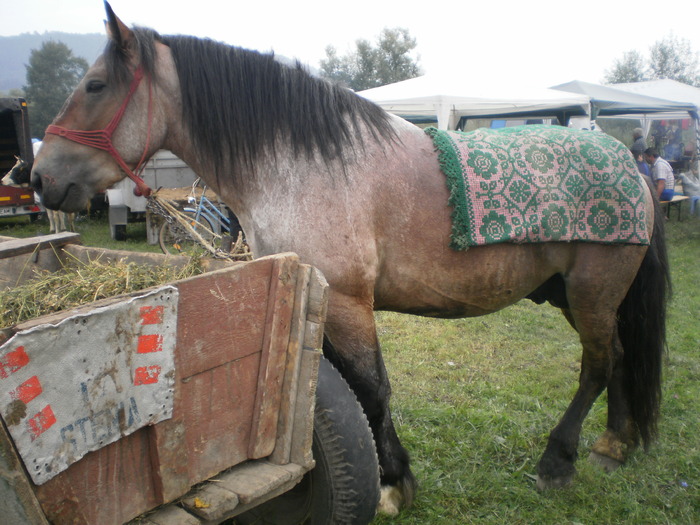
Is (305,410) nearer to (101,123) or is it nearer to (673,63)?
(101,123)

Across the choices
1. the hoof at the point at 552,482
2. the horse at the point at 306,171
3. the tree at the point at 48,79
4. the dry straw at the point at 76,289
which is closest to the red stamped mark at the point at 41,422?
the dry straw at the point at 76,289

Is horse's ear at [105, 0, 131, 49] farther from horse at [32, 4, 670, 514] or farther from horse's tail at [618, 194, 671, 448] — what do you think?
horse's tail at [618, 194, 671, 448]

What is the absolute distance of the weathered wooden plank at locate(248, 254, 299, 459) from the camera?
1.60 m

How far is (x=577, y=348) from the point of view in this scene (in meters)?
4.65

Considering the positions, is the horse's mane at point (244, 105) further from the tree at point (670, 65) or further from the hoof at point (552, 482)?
the tree at point (670, 65)

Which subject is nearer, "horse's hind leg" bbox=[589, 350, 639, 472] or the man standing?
"horse's hind leg" bbox=[589, 350, 639, 472]

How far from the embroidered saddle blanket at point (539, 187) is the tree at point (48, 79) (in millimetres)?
29761

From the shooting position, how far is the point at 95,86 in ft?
6.79

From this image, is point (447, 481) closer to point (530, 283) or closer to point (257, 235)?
point (530, 283)

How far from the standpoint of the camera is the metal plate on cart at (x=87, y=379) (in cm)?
113

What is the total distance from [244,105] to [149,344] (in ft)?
3.87

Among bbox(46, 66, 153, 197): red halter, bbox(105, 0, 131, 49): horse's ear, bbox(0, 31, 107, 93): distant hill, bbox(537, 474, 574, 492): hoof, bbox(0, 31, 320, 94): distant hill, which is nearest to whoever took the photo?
bbox(105, 0, 131, 49): horse's ear

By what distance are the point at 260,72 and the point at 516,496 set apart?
7.89 ft

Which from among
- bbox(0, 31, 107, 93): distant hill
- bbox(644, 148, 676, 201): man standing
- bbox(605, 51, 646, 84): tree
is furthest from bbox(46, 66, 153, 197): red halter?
bbox(0, 31, 107, 93): distant hill
